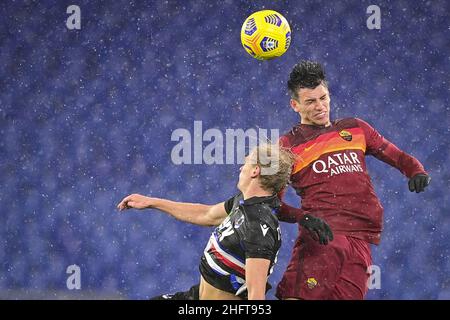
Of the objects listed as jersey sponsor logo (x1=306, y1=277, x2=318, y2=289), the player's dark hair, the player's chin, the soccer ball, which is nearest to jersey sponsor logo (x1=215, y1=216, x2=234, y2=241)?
jersey sponsor logo (x1=306, y1=277, x2=318, y2=289)

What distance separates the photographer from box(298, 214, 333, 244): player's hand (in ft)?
13.3

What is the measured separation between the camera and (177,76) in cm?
654

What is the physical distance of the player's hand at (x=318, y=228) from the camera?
4.06 meters

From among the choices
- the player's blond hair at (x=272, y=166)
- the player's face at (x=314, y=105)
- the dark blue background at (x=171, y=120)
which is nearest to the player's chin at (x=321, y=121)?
the player's face at (x=314, y=105)

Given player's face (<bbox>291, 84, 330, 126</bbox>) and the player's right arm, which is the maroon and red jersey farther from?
the player's right arm

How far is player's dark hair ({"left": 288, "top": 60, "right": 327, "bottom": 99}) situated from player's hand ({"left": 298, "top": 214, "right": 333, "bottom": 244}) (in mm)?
826

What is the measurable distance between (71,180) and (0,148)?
0.65 metres

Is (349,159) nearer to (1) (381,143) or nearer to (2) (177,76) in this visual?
(1) (381,143)

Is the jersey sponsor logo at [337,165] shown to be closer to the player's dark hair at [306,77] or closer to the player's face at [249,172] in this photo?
the player's dark hair at [306,77]

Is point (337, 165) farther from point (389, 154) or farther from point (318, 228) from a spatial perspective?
point (318, 228)

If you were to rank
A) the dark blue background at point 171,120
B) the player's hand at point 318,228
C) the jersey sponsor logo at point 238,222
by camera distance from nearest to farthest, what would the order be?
the jersey sponsor logo at point 238,222 → the player's hand at point 318,228 → the dark blue background at point 171,120

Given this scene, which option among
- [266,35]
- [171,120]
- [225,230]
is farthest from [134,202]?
[171,120]

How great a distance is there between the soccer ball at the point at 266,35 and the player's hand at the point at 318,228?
129 centimetres

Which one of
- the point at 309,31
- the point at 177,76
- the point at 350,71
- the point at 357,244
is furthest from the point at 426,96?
the point at 357,244
